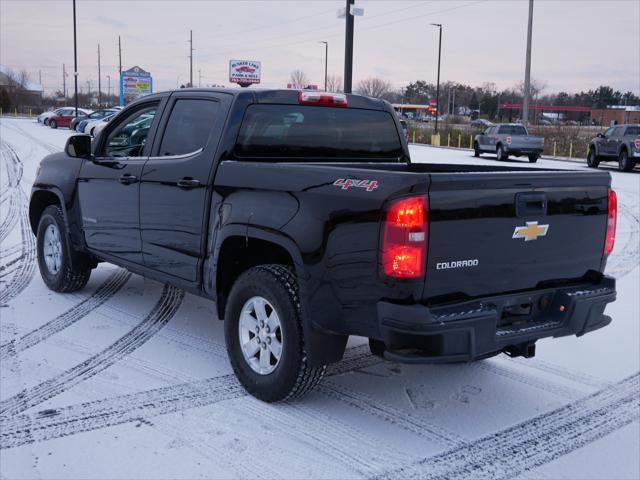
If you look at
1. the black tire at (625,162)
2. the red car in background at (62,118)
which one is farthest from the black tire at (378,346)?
the red car in background at (62,118)

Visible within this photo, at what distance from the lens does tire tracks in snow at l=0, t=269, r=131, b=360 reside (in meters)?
5.27

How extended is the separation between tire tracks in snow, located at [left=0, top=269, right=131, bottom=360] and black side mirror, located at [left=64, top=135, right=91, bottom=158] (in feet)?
4.53

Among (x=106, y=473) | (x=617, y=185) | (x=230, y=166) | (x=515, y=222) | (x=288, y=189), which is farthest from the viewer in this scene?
(x=617, y=185)

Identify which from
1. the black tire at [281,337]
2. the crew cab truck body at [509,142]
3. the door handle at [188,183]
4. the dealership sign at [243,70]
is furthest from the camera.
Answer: the dealership sign at [243,70]

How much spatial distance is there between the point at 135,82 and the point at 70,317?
61.9 meters

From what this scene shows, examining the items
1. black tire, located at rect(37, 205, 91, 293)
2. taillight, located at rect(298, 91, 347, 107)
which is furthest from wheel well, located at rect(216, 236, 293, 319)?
black tire, located at rect(37, 205, 91, 293)

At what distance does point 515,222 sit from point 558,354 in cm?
197

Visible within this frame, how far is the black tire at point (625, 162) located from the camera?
23.4 meters

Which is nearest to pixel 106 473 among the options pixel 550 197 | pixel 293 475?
pixel 293 475

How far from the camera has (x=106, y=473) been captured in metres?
3.41

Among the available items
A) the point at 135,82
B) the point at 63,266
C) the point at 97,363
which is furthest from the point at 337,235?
the point at 135,82

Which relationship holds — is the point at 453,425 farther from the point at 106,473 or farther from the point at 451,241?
the point at 106,473

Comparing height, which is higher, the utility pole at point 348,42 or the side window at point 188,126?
the utility pole at point 348,42

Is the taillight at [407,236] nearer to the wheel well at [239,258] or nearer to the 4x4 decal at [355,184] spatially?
the 4x4 decal at [355,184]
